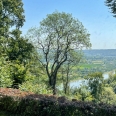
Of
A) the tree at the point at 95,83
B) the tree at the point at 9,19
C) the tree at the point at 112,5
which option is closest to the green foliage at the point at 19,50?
the tree at the point at 9,19

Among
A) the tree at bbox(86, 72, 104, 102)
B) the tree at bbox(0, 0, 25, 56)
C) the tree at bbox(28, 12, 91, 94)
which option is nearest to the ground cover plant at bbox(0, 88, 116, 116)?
the tree at bbox(0, 0, 25, 56)

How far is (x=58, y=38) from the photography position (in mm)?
21906

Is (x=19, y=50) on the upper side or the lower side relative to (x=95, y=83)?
upper

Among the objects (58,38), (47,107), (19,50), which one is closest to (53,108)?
(47,107)

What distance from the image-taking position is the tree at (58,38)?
843 inches

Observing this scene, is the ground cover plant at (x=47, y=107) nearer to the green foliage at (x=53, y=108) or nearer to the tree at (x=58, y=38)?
the green foliage at (x=53, y=108)

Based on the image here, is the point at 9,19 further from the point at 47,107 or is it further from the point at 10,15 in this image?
the point at 47,107

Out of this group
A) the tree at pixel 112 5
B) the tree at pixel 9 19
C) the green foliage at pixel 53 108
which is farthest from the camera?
the tree at pixel 9 19

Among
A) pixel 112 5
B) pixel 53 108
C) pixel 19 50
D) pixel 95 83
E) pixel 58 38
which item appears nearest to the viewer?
pixel 53 108

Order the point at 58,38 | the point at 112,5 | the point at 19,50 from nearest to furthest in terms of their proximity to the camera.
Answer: the point at 112,5 < the point at 19,50 < the point at 58,38

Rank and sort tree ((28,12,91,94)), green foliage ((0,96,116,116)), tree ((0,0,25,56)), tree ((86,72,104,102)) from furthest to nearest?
tree ((86,72,104,102))
tree ((28,12,91,94))
tree ((0,0,25,56))
green foliage ((0,96,116,116))

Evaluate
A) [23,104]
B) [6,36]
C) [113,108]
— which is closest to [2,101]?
[23,104]

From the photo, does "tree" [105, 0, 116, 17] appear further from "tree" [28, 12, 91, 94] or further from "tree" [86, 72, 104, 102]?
"tree" [86, 72, 104, 102]

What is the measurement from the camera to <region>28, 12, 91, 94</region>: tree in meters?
21.4
